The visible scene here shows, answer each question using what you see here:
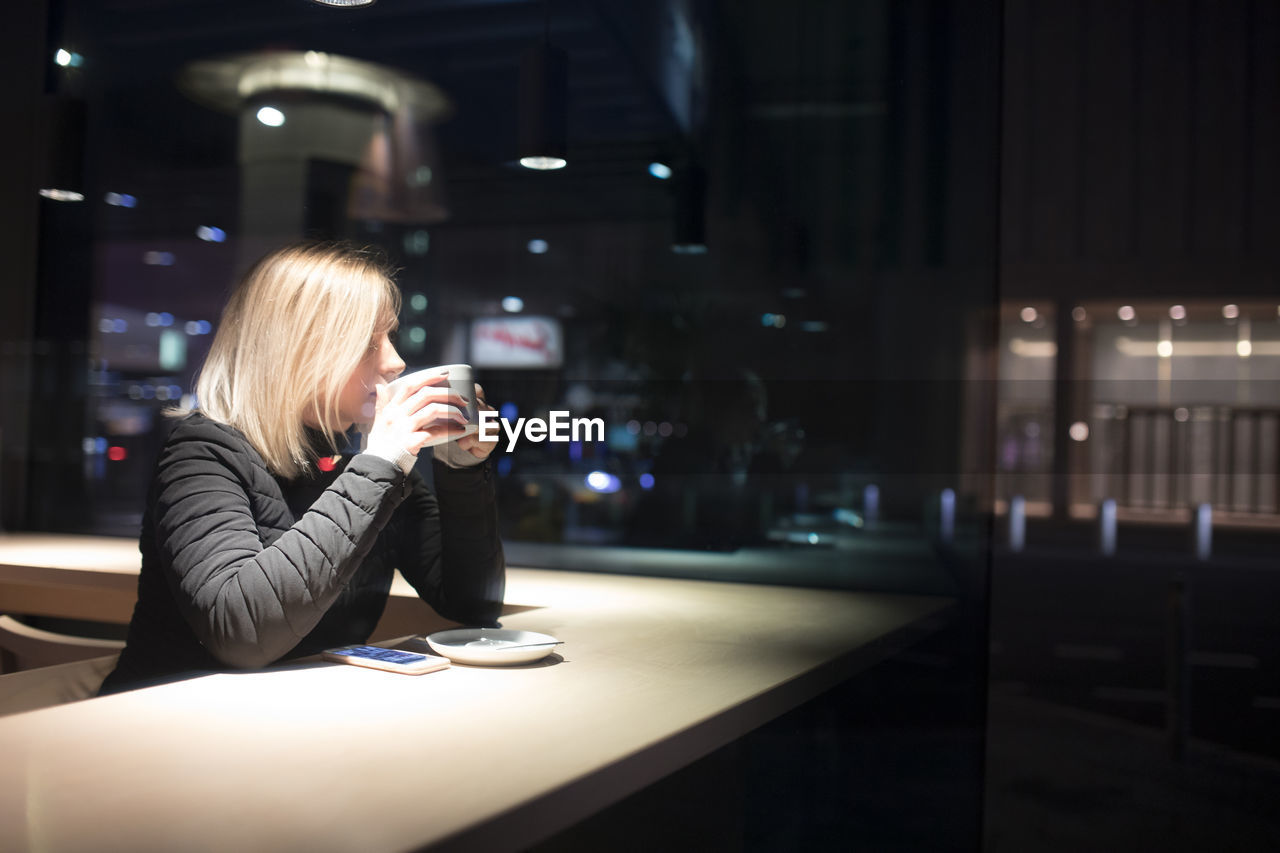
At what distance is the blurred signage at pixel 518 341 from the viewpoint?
7.84 ft

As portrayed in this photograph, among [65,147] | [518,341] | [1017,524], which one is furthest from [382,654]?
[1017,524]

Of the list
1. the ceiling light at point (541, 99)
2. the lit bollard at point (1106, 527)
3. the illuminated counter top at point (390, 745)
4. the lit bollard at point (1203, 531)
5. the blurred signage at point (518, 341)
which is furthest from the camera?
the lit bollard at point (1106, 527)

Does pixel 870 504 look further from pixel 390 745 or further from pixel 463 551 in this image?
pixel 390 745

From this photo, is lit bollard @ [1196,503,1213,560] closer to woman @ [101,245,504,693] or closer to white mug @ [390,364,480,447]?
woman @ [101,245,504,693]

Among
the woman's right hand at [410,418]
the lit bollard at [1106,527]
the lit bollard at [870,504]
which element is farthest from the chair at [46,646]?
the lit bollard at [1106,527]

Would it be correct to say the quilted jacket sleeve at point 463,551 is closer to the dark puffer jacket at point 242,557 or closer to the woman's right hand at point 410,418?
the dark puffer jacket at point 242,557

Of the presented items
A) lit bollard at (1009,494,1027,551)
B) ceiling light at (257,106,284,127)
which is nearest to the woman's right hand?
ceiling light at (257,106,284,127)

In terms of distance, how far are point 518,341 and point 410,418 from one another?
58.6 inches

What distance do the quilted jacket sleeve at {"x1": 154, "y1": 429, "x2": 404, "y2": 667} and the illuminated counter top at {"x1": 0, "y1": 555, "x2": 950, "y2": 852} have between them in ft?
0.19

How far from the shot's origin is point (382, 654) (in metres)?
1.12

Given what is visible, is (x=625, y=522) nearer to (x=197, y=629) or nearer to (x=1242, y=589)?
(x=197, y=629)

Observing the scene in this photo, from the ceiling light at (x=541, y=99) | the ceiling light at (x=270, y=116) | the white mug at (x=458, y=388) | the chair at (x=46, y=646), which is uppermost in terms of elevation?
the ceiling light at (x=270, y=116)

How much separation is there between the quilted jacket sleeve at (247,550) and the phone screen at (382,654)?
0.08 meters

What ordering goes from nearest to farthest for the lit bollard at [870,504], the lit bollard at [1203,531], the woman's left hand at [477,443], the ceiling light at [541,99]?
1. the woman's left hand at [477,443]
2. the ceiling light at [541,99]
3. the lit bollard at [870,504]
4. the lit bollard at [1203,531]
